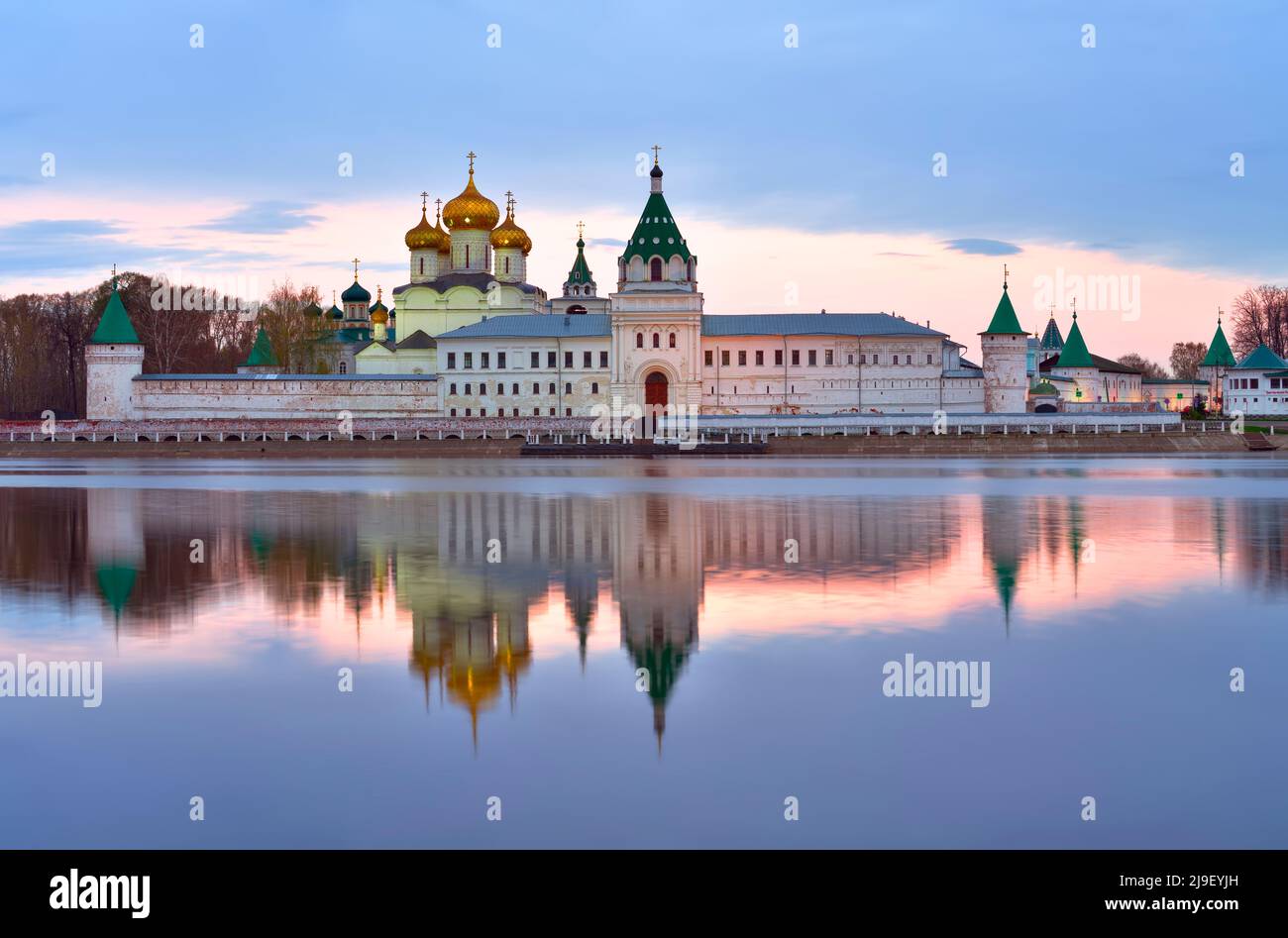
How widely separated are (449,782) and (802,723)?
1892 millimetres

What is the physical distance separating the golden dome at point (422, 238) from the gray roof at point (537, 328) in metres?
9.81

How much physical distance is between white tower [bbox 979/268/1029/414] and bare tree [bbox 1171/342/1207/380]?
65.5 metres

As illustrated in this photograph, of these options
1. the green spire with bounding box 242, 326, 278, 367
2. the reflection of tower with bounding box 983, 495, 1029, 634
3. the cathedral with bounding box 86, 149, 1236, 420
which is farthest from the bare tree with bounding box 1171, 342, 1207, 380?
the reflection of tower with bounding box 983, 495, 1029, 634

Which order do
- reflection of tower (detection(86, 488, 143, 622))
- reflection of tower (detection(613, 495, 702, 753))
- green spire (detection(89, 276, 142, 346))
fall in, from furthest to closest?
green spire (detection(89, 276, 142, 346)), reflection of tower (detection(86, 488, 143, 622)), reflection of tower (detection(613, 495, 702, 753))

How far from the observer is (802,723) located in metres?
6.72

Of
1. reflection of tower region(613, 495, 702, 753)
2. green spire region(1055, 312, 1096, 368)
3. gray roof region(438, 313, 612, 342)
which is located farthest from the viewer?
green spire region(1055, 312, 1096, 368)

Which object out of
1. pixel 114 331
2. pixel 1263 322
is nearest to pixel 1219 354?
pixel 1263 322

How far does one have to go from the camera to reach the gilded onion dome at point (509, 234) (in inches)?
2864

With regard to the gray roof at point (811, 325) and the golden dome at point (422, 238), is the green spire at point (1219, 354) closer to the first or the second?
the gray roof at point (811, 325)

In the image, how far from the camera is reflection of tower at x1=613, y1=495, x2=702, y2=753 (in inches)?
320

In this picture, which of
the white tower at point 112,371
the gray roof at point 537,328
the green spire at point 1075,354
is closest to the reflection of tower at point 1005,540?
the gray roof at point 537,328

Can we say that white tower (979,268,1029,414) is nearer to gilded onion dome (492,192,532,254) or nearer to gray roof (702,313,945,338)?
gray roof (702,313,945,338)

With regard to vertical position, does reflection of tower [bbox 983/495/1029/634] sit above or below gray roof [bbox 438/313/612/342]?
below
